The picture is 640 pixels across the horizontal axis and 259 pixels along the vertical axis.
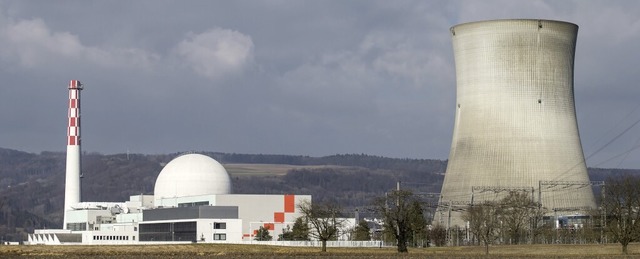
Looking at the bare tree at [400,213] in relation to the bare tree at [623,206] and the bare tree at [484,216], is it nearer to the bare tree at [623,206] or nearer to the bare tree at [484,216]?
the bare tree at [484,216]

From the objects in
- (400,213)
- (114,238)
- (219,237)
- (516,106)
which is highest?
(516,106)

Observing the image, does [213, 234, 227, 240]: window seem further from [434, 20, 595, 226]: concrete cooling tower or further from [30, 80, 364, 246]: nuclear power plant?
[434, 20, 595, 226]: concrete cooling tower

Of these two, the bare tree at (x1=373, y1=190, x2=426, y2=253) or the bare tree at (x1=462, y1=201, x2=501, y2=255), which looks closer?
the bare tree at (x1=373, y1=190, x2=426, y2=253)

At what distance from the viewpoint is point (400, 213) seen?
182 ft

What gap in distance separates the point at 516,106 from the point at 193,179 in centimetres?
3539

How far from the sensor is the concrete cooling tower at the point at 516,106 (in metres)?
58.8

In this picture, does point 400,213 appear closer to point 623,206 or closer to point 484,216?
point 484,216

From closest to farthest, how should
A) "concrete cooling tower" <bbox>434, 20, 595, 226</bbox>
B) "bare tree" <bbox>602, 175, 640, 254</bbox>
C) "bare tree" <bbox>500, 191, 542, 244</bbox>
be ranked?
"bare tree" <bbox>602, 175, 640, 254</bbox>
"concrete cooling tower" <bbox>434, 20, 595, 226</bbox>
"bare tree" <bbox>500, 191, 542, 244</bbox>

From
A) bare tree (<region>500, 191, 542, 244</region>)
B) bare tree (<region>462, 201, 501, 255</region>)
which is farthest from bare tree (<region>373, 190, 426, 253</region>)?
bare tree (<region>500, 191, 542, 244</region>)

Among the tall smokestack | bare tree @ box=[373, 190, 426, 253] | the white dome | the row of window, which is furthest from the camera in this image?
the tall smokestack

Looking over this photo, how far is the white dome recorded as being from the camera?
88.6 m

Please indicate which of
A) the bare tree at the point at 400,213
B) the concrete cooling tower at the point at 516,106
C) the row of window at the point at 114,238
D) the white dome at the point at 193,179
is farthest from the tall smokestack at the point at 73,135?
the concrete cooling tower at the point at 516,106

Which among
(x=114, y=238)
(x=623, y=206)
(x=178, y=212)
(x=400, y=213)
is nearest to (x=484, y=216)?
(x=623, y=206)

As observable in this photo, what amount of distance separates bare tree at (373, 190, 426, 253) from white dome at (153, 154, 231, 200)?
28.3 m
